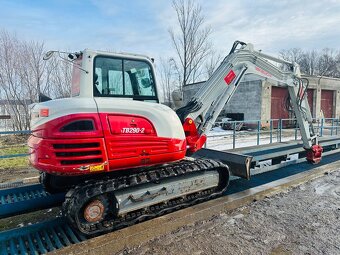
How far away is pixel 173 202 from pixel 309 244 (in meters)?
2.11

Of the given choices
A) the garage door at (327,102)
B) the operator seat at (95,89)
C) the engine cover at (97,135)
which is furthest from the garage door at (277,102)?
the operator seat at (95,89)

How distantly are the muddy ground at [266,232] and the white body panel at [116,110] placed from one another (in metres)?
1.54

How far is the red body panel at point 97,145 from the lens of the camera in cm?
336

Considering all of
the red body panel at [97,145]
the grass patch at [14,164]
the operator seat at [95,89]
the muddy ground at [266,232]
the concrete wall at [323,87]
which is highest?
the concrete wall at [323,87]

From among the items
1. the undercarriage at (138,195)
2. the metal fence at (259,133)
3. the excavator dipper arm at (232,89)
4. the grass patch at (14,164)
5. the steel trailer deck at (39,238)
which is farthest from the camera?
the metal fence at (259,133)

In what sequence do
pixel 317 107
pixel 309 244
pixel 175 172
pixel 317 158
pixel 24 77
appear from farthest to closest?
pixel 317 107 < pixel 24 77 < pixel 317 158 < pixel 175 172 < pixel 309 244

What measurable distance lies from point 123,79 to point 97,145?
1.28 metres

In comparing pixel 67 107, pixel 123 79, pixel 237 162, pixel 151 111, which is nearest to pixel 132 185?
pixel 151 111

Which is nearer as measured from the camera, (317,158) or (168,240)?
(168,240)

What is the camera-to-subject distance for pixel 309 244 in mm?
3635

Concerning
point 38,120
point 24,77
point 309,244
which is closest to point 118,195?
point 38,120

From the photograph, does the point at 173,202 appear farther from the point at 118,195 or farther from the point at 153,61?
the point at 153,61

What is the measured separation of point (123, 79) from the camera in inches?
167

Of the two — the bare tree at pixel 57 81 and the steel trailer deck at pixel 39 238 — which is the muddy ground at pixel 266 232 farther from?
the bare tree at pixel 57 81
